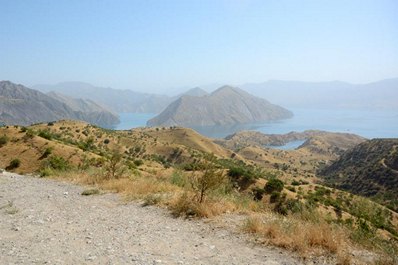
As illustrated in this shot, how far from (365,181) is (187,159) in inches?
1499

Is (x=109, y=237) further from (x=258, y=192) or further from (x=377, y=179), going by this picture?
(x=377, y=179)

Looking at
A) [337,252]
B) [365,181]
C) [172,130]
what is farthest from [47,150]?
[172,130]

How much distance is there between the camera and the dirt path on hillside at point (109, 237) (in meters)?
5.89

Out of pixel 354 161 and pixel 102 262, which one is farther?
pixel 354 161

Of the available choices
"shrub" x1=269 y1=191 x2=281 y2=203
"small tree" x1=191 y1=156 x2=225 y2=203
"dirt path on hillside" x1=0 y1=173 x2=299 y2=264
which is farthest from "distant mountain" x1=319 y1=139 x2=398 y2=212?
"dirt path on hillside" x1=0 y1=173 x2=299 y2=264

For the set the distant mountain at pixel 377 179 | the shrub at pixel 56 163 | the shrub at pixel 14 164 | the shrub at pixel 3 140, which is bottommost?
the distant mountain at pixel 377 179

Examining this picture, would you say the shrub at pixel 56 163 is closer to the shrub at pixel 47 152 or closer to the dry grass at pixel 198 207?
the shrub at pixel 47 152

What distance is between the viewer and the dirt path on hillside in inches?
232

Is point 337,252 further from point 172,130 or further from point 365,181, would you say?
point 172,130

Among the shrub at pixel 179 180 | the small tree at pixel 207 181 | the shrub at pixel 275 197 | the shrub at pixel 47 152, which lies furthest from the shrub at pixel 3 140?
the shrub at pixel 275 197

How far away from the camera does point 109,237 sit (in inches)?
278

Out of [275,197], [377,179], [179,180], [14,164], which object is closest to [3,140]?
[14,164]

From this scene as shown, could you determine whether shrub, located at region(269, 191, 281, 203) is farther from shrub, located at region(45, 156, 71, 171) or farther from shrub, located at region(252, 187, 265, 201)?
shrub, located at region(45, 156, 71, 171)

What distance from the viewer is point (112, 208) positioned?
31.6 ft
